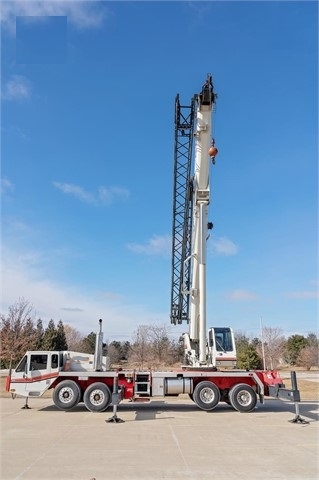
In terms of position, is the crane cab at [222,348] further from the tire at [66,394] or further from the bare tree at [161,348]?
the bare tree at [161,348]

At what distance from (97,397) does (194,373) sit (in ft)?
12.4

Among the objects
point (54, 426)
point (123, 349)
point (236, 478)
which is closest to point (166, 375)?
point (54, 426)

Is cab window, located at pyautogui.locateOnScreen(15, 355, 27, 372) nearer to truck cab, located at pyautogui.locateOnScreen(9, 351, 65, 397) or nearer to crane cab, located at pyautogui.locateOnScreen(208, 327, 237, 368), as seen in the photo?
truck cab, located at pyautogui.locateOnScreen(9, 351, 65, 397)

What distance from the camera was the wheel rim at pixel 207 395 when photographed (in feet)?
49.7

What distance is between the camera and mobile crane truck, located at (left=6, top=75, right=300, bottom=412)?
15.0m

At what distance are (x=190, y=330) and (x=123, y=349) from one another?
196 feet

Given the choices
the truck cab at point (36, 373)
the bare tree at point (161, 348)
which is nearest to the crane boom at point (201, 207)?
the truck cab at point (36, 373)

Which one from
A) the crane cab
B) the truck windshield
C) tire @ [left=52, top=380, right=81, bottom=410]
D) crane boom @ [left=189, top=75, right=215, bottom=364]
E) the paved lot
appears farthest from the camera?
crane boom @ [left=189, top=75, right=215, bottom=364]

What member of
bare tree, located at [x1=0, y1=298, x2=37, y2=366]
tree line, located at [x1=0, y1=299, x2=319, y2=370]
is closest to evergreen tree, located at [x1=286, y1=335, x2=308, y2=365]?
tree line, located at [x1=0, y1=299, x2=319, y2=370]

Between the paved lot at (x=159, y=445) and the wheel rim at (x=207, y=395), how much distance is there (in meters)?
0.49

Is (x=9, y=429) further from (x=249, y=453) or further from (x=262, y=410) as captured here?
(x=262, y=410)

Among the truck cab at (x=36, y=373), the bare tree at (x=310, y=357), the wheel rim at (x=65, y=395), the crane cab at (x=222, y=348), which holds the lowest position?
the bare tree at (x=310, y=357)

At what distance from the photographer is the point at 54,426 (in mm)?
12039

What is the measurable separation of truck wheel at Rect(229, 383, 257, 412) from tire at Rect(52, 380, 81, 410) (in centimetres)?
590
